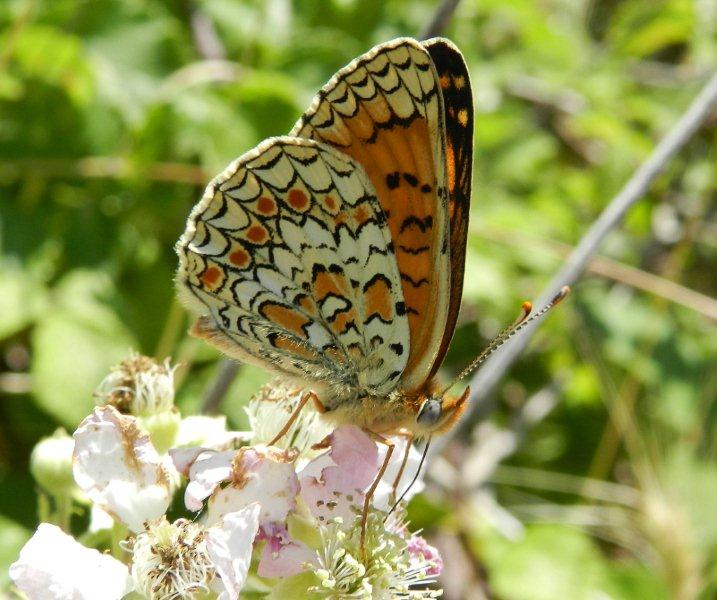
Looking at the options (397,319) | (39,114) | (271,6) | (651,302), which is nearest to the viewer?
(397,319)

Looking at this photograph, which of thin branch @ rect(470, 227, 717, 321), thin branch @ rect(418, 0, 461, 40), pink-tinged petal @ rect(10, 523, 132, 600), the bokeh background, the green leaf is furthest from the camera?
thin branch @ rect(470, 227, 717, 321)

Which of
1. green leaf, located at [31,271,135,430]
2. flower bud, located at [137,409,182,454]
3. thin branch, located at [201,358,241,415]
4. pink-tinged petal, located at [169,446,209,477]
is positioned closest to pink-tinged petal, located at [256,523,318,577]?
pink-tinged petal, located at [169,446,209,477]

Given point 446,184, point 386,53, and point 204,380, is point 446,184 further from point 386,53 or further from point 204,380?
point 204,380

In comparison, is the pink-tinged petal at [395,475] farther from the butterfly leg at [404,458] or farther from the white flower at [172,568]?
the white flower at [172,568]

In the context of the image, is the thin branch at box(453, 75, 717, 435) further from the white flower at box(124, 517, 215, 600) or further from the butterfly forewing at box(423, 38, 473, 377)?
the white flower at box(124, 517, 215, 600)

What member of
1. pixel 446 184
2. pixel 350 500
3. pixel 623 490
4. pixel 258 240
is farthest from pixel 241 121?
pixel 623 490

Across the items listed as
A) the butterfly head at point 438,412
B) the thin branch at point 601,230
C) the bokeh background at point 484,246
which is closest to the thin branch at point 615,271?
the bokeh background at point 484,246

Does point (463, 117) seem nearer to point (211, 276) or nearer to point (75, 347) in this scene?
point (211, 276)
